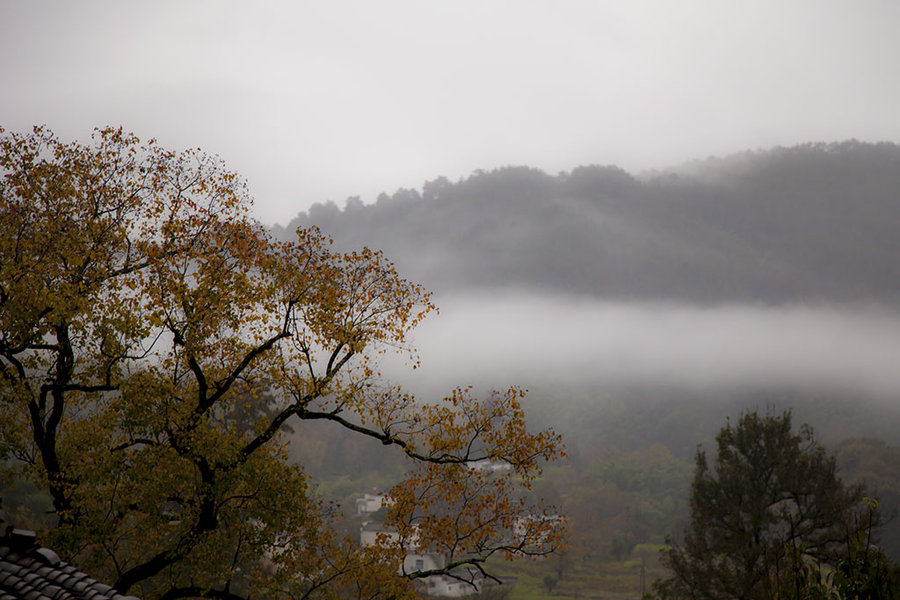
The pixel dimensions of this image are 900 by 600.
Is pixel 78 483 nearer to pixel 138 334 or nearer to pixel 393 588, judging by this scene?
pixel 138 334

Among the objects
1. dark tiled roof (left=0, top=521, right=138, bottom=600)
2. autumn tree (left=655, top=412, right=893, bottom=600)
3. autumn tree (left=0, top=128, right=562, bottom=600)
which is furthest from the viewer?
autumn tree (left=655, top=412, right=893, bottom=600)

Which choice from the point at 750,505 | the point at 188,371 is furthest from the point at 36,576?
the point at 750,505

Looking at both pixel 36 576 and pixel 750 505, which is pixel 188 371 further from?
pixel 750 505

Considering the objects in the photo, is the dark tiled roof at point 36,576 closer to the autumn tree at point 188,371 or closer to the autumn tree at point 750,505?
the autumn tree at point 188,371

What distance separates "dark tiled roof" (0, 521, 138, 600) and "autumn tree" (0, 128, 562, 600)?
340 cm

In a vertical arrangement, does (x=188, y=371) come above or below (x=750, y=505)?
above

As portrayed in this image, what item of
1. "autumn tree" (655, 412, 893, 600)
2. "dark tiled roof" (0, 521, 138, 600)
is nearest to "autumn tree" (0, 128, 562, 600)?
"dark tiled roof" (0, 521, 138, 600)

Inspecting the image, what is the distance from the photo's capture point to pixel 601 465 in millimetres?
179000

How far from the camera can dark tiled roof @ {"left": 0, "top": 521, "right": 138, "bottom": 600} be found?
836 centimetres

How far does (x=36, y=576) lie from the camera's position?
339 inches

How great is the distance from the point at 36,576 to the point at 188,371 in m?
5.71

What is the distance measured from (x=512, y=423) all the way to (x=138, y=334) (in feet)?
22.7

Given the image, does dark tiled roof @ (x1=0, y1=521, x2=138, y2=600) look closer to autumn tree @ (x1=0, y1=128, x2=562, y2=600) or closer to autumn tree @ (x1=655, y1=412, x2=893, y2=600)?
autumn tree @ (x1=0, y1=128, x2=562, y2=600)

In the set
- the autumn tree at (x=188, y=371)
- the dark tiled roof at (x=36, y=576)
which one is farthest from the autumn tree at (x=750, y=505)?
the dark tiled roof at (x=36, y=576)
